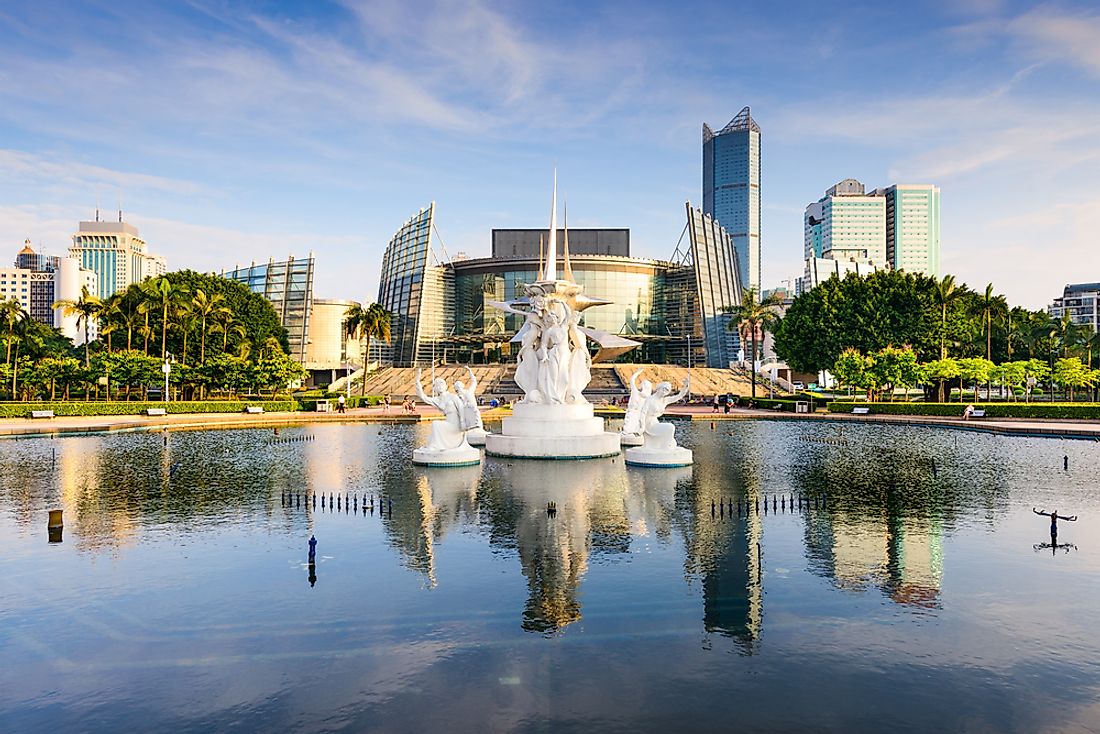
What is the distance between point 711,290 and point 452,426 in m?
101

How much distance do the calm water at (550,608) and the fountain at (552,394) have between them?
24.6 ft

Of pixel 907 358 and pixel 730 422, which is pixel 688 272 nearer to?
pixel 907 358

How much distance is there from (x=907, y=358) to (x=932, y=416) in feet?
32.9

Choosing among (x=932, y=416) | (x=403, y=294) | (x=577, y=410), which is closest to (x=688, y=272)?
(x=403, y=294)

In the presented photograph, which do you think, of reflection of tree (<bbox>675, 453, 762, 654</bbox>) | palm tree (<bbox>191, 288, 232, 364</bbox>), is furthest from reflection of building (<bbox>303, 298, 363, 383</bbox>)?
reflection of tree (<bbox>675, 453, 762, 654</bbox>)

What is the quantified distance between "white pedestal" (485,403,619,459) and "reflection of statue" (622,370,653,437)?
83.7 inches

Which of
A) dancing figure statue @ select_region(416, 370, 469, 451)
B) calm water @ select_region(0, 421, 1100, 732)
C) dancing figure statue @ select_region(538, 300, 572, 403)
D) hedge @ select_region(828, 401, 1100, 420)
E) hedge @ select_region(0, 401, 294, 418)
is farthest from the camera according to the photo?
hedge @ select_region(0, 401, 294, 418)

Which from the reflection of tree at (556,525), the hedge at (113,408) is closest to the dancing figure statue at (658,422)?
the reflection of tree at (556,525)

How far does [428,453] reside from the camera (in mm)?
33938

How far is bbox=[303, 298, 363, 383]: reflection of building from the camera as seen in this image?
14050 centimetres

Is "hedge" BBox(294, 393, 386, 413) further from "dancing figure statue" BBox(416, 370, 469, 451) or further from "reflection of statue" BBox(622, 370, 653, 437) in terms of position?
"dancing figure statue" BBox(416, 370, 469, 451)

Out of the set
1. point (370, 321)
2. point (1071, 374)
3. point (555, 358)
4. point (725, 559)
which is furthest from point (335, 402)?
point (1071, 374)

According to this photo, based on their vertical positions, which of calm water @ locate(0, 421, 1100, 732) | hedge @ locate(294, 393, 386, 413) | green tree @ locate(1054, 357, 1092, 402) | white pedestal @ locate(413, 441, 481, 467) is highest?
green tree @ locate(1054, 357, 1092, 402)

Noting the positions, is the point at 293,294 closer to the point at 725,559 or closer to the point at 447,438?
the point at 447,438
